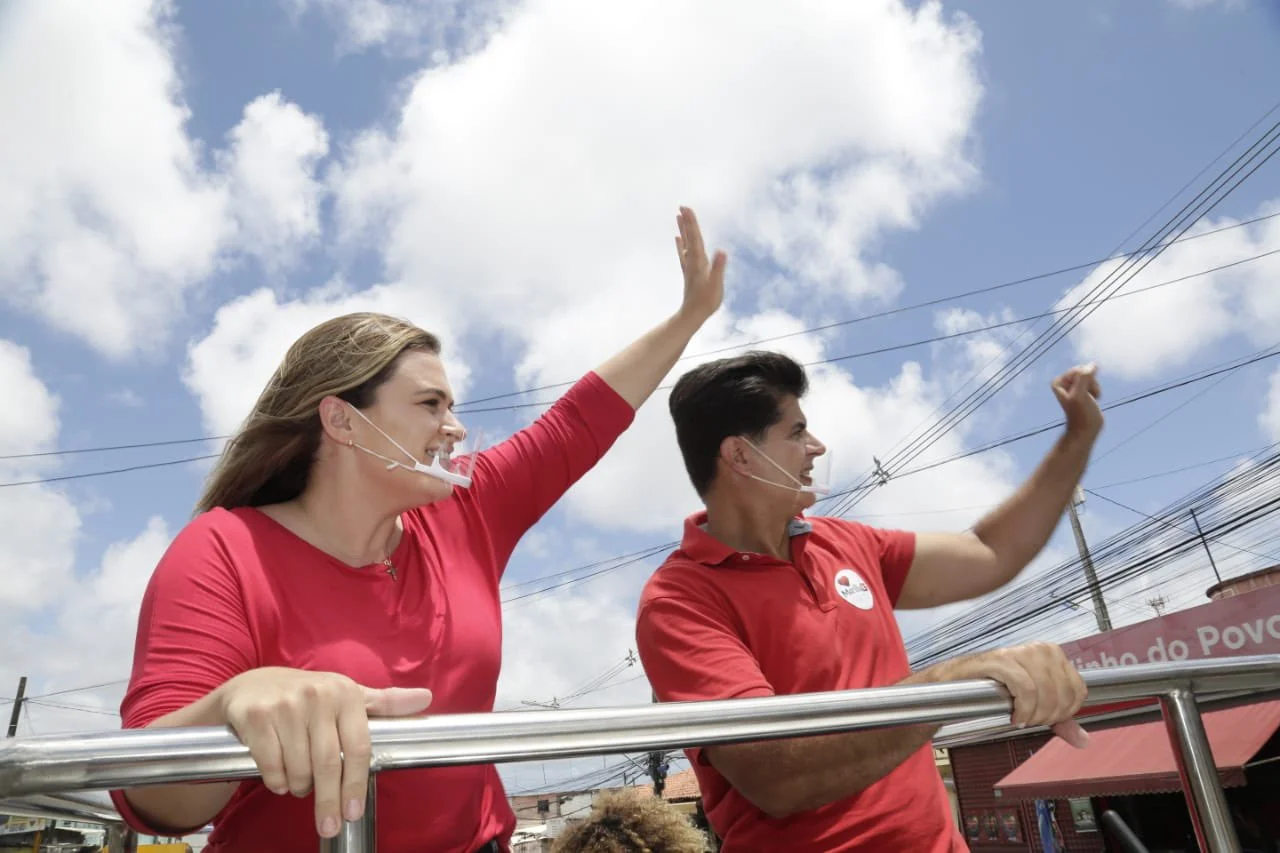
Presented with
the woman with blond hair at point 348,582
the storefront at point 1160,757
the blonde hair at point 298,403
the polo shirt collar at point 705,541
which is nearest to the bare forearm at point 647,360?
the woman with blond hair at point 348,582

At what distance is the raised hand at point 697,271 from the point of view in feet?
8.03

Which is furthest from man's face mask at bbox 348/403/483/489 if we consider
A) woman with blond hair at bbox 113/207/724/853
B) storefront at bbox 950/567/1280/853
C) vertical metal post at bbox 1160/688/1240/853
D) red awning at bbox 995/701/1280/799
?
red awning at bbox 995/701/1280/799

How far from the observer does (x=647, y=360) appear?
7.66 ft

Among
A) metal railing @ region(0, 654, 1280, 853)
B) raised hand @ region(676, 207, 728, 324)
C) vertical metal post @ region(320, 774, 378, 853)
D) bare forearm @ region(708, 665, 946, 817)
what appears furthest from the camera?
raised hand @ region(676, 207, 728, 324)

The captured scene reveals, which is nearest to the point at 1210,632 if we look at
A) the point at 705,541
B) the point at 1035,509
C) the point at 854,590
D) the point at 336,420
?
the point at 1035,509

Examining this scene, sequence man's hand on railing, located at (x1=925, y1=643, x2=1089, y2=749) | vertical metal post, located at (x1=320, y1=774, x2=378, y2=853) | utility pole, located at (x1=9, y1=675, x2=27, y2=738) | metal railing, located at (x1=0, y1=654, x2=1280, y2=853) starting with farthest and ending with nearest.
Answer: utility pole, located at (x1=9, y1=675, x2=27, y2=738), man's hand on railing, located at (x1=925, y1=643, x2=1089, y2=749), vertical metal post, located at (x1=320, y1=774, x2=378, y2=853), metal railing, located at (x1=0, y1=654, x2=1280, y2=853)

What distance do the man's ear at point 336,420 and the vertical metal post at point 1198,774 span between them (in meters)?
1.48

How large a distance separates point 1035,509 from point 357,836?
217 centimetres

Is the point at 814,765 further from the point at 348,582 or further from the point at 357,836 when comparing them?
the point at 357,836

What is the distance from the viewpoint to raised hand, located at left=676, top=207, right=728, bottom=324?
2447 mm

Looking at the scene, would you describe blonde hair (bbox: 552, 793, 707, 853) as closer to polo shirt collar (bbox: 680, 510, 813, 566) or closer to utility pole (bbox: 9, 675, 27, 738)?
polo shirt collar (bbox: 680, 510, 813, 566)

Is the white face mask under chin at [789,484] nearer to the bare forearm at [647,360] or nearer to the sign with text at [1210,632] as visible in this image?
the bare forearm at [647,360]

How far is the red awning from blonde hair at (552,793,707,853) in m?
5.79

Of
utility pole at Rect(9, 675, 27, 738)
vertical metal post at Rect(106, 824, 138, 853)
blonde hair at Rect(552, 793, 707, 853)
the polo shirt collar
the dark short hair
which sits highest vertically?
utility pole at Rect(9, 675, 27, 738)
